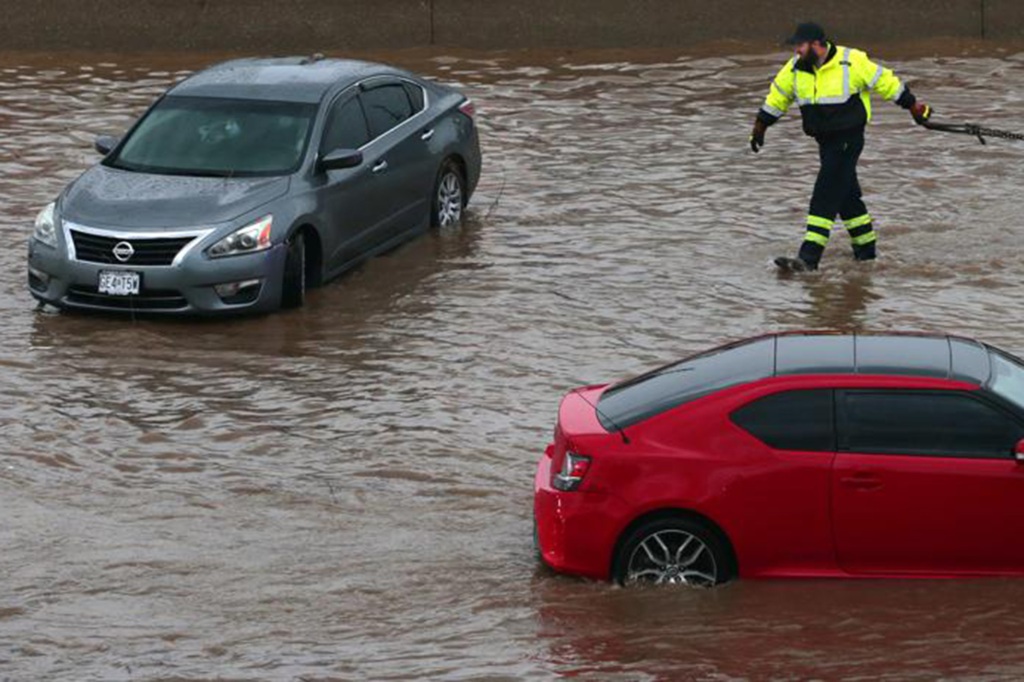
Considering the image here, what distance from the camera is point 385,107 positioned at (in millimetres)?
18672

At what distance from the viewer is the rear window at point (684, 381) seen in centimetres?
1127

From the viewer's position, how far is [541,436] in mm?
13742

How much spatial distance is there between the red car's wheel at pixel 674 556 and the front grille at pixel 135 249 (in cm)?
605

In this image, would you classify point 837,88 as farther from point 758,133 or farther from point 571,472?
point 571,472

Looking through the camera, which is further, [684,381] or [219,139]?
[219,139]

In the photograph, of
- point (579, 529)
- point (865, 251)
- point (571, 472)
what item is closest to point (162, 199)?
point (865, 251)

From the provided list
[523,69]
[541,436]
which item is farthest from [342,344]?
[523,69]

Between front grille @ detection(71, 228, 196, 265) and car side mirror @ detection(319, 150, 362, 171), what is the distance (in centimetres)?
142

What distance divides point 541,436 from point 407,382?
149 centimetres

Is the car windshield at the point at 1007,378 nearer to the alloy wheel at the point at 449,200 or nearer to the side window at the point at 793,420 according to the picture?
the side window at the point at 793,420

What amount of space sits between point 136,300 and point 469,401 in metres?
3.07

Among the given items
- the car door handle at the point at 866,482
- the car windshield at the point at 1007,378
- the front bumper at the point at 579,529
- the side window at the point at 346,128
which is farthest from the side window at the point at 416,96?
the car door handle at the point at 866,482

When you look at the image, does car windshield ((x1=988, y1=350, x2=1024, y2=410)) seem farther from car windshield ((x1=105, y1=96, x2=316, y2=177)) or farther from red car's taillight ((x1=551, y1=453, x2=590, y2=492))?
car windshield ((x1=105, y1=96, x2=316, y2=177))

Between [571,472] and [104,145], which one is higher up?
[104,145]
